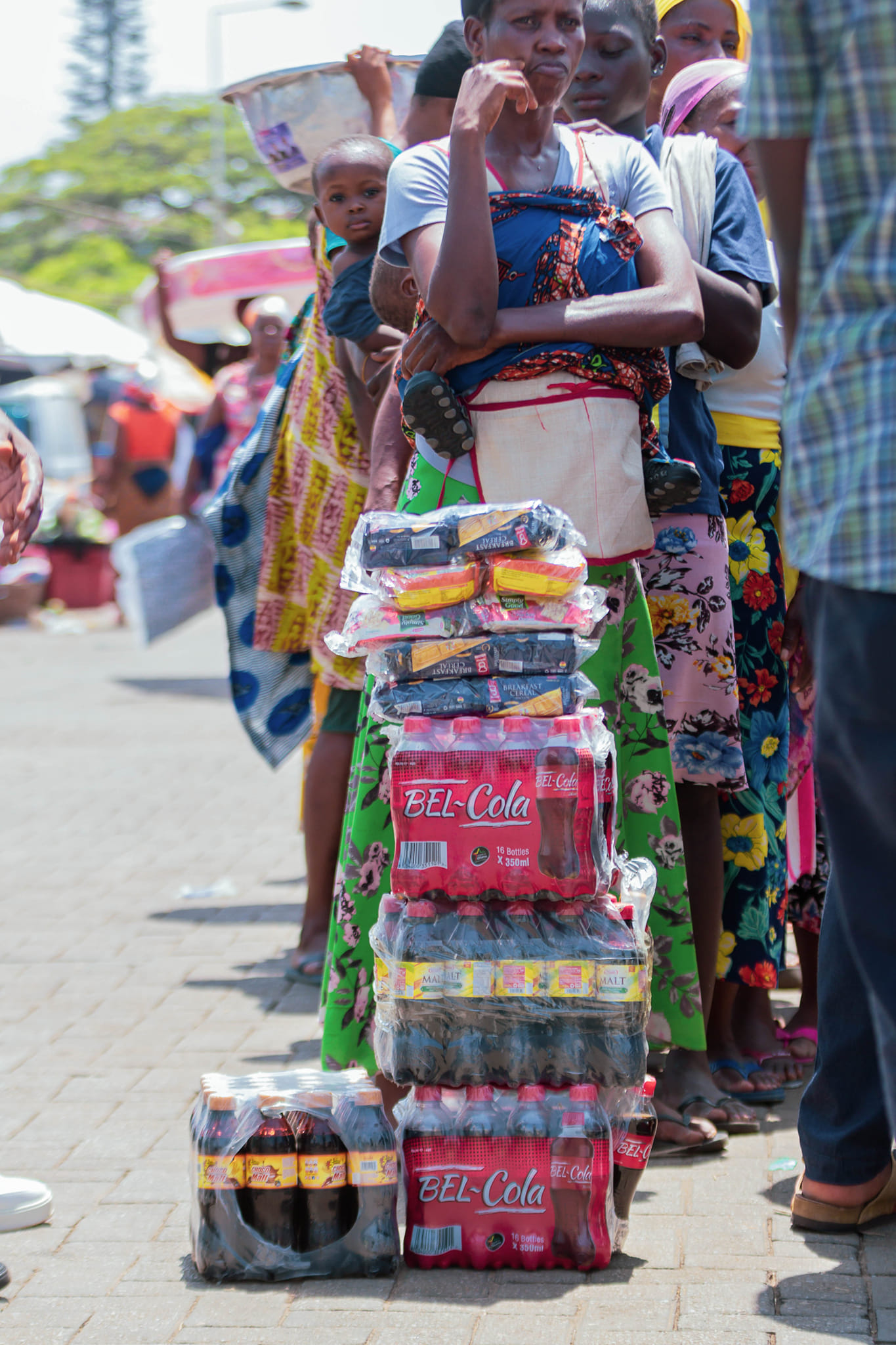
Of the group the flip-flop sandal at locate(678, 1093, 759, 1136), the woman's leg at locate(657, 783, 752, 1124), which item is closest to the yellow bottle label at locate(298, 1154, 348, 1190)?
the flip-flop sandal at locate(678, 1093, 759, 1136)

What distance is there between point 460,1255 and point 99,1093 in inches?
54.6

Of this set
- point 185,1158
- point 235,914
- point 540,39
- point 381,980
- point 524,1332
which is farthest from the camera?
point 235,914

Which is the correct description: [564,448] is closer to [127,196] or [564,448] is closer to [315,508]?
[315,508]

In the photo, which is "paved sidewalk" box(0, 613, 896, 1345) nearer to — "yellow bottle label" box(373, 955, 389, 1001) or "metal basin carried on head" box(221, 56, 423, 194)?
"yellow bottle label" box(373, 955, 389, 1001)

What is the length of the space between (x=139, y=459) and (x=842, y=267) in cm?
1678

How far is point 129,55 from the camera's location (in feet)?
239

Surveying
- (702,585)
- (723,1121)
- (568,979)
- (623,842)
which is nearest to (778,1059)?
(723,1121)

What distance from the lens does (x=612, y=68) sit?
3.69 meters

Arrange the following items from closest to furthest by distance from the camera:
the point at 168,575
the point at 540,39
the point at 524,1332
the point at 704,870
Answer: the point at 524,1332, the point at 540,39, the point at 704,870, the point at 168,575

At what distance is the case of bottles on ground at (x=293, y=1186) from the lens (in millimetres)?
2770

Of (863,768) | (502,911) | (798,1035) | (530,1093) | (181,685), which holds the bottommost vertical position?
(181,685)

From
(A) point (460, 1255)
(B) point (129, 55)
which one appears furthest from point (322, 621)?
(B) point (129, 55)

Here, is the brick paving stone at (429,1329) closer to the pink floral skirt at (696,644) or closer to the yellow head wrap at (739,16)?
the pink floral skirt at (696,644)

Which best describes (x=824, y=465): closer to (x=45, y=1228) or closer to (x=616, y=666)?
(x=616, y=666)
